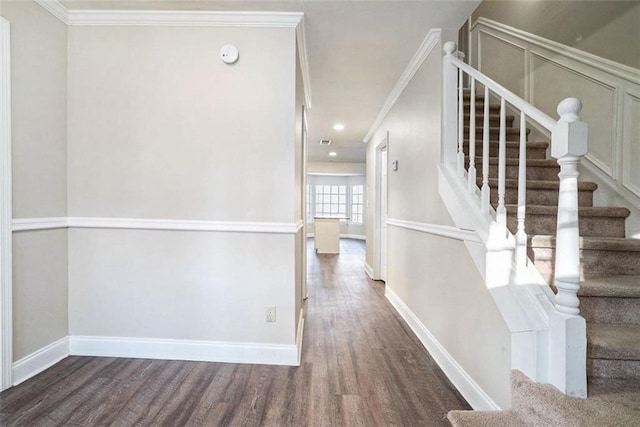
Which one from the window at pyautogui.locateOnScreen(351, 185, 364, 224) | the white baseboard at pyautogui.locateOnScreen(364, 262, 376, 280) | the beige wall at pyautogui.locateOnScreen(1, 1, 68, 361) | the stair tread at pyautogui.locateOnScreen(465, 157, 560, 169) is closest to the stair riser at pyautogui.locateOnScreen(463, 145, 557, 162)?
the stair tread at pyautogui.locateOnScreen(465, 157, 560, 169)

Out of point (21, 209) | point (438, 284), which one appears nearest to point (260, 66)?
point (21, 209)

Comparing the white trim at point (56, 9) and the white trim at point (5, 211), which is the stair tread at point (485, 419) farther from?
the white trim at point (56, 9)

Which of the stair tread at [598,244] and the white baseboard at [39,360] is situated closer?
the stair tread at [598,244]

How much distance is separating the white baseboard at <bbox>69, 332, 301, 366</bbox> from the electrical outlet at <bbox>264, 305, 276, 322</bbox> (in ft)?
0.60

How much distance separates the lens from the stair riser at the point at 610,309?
138cm

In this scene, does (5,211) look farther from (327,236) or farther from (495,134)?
(327,236)

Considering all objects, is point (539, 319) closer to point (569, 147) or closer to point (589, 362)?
point (589, 362)

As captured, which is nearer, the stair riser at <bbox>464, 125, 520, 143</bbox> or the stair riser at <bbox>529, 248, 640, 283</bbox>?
the stair riser at <bbox>529, 248, 640, 283</bbox>

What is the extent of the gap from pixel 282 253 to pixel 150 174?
1097 millimetres

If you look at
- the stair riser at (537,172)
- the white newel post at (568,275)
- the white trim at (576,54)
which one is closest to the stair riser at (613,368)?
the white newel post at (568,275)

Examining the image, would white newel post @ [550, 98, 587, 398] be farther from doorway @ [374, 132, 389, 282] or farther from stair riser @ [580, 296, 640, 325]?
doorway @ [374, 132, 389, 282]

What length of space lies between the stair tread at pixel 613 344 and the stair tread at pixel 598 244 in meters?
0.45

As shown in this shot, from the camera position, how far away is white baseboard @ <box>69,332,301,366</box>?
202 centimetres

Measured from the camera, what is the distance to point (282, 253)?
6.67 ft
